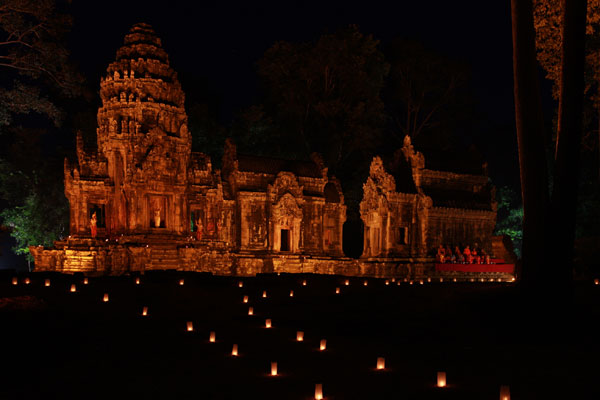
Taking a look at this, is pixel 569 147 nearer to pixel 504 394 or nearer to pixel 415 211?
pixel 504 394

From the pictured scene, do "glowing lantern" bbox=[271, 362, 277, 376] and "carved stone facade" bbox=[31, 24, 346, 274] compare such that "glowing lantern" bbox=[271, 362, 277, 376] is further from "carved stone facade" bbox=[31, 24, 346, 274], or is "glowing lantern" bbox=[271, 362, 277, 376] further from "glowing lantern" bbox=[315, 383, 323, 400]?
"carved stone facade" bbox=[31, 24, 346, 274]

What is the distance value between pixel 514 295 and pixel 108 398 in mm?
7745

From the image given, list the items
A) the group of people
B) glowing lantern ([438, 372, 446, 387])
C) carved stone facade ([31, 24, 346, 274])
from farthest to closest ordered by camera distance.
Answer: the group of people, carved stone facade ([31, 24, 346, 274]), glowing lantern ([438, 372, 446, 387])

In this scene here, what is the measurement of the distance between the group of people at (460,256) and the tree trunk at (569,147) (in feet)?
44.1

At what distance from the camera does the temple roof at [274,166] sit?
26.3 meters

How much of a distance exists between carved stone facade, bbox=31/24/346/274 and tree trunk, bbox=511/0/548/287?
14.0 metres

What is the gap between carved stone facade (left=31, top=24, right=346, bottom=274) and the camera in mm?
23234

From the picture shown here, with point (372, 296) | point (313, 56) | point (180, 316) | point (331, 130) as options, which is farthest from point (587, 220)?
point (180, 316)

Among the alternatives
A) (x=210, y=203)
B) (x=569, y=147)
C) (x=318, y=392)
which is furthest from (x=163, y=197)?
(x=318, y=392)

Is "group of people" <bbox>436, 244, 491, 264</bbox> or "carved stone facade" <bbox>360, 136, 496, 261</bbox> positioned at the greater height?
"carved stone facade" <bbox>360, 136, 496, 261</bbox>

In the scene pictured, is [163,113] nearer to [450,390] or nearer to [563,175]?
[563,175]

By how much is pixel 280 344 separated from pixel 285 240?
17.5 meters

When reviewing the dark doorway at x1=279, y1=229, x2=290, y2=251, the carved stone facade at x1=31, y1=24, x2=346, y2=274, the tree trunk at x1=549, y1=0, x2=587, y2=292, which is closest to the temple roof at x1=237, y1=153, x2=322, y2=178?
the carved stone facade at x1=31, y1=24, x2=346, y2=274

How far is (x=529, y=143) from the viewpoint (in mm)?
12211
